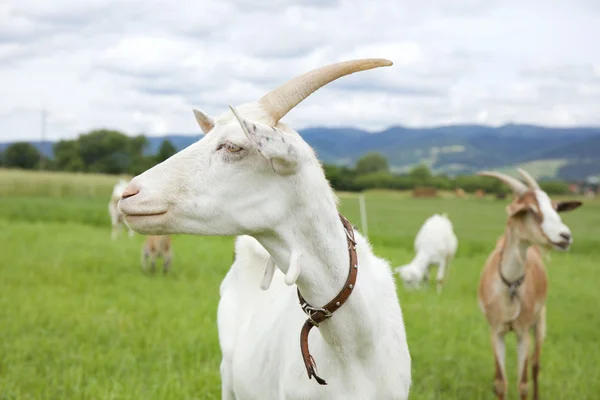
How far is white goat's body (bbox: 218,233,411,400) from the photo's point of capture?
2.66 meters

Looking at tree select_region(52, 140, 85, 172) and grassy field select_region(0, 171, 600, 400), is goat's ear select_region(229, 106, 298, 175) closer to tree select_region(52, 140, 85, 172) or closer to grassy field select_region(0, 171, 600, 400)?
grassy field select_region(0, 171, 600, 400)

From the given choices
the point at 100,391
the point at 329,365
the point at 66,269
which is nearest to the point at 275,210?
the point at 329,365

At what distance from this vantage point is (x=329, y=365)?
272 cm

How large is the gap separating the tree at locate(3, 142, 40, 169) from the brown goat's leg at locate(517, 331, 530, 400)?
324 ft

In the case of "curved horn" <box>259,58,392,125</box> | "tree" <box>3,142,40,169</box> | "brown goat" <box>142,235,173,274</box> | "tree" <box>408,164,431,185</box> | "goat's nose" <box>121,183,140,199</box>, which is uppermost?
"curved horn" <box>259,58,392,125</box>

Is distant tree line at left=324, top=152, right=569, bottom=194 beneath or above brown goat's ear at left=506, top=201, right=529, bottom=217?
beneath

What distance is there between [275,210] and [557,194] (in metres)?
32.7

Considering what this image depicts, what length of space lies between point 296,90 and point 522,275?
172 inches

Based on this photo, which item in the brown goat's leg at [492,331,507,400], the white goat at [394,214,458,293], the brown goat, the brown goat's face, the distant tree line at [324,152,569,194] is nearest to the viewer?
the brown goat's leg at [492,331,507,400]

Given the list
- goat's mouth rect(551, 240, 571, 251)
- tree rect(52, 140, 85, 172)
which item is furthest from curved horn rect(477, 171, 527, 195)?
tree rect(52, 140, 85, 172)

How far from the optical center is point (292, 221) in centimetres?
244

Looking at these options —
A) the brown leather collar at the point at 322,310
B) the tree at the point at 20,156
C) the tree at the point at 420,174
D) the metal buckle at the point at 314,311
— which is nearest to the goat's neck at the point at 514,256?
the brown leather collar at the point at 322,310

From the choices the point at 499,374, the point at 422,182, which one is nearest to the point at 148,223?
the point at 499,374

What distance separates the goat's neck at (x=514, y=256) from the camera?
594 centimetres
